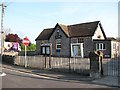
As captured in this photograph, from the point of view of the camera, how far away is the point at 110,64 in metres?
17.9

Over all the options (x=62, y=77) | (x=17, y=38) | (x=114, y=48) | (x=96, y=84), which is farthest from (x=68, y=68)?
(x=17, y=38)

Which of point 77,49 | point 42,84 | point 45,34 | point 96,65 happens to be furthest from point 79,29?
point 42,84

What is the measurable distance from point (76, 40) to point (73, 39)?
72cm

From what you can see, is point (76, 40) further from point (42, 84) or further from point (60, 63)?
point (42, 84)

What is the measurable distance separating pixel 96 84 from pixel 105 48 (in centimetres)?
2437

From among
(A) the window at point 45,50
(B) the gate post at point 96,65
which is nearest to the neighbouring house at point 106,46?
(A) the window at point 45,50

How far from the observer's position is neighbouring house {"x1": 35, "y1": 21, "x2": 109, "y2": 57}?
37719mm

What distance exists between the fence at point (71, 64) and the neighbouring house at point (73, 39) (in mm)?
14358

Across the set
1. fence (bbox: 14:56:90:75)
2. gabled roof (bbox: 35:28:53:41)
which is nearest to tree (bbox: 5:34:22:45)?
gabled roof (bbox: 35:28:53:41)

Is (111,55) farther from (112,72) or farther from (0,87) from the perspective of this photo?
(0,87)

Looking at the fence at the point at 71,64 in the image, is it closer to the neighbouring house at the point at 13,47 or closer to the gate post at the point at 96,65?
the gate post at the point at 96,65

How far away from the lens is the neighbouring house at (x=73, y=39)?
37719 millimetres

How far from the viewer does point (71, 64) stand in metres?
18.7

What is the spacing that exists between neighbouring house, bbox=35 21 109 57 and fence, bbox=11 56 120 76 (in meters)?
14.4
